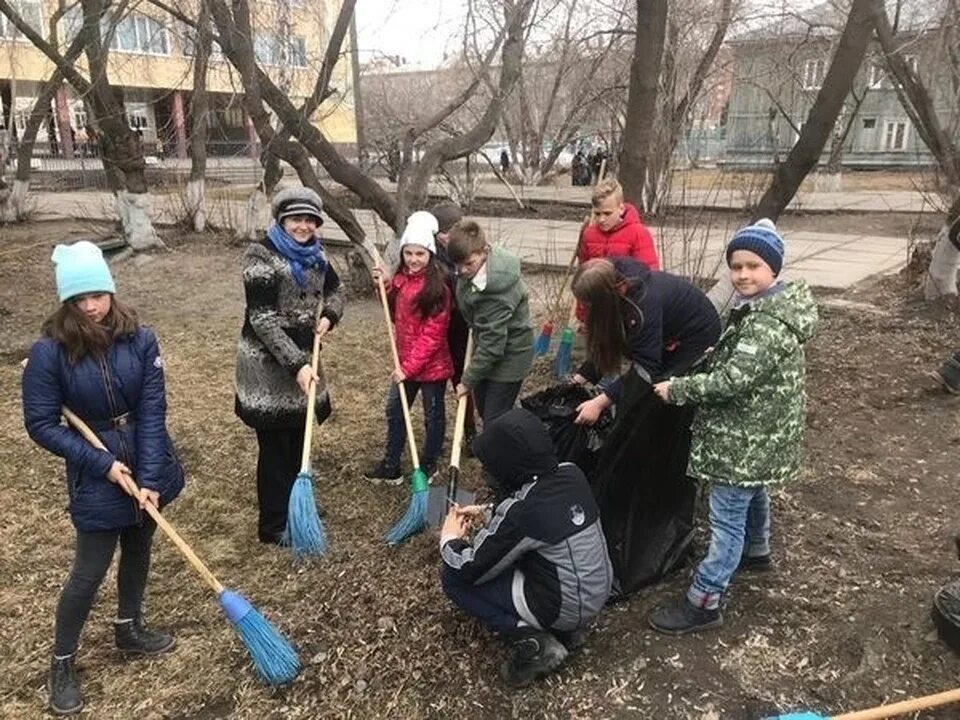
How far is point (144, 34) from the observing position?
46.9 feet

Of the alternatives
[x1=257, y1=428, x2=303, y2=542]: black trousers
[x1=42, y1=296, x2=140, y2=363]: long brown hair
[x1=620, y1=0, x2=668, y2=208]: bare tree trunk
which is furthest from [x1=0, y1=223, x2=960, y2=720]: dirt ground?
[x1=620, y1=0, x2=668, y2=208]: bare tree trunk

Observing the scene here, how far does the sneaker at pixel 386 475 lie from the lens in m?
4.15

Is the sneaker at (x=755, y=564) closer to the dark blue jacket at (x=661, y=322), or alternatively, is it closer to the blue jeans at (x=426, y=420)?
the dark blue jacket at (x=661, y=322)

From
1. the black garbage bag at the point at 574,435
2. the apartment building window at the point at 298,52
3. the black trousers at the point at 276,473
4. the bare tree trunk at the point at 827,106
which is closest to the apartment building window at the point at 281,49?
the apartment building window at the point at 298,52

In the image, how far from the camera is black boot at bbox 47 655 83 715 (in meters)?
2.58

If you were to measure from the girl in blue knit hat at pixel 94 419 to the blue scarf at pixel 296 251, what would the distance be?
2.46ft

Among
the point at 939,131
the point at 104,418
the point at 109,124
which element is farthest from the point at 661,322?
the point at 109,124

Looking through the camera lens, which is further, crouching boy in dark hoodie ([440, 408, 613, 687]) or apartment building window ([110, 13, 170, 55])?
apartment building window ([110, 13, 170, 55])

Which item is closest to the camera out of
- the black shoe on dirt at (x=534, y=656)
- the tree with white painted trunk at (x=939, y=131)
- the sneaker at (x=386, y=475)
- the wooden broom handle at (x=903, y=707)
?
the wooden broom handle at (x=903, y=707)

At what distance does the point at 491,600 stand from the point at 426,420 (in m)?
1.66

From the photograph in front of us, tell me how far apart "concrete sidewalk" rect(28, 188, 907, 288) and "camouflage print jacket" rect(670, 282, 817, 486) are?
4179 mm

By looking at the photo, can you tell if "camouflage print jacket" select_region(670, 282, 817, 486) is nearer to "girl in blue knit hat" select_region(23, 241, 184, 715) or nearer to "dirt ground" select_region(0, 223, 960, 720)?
"dirt ground" select_region(0, 223, 960, 720)

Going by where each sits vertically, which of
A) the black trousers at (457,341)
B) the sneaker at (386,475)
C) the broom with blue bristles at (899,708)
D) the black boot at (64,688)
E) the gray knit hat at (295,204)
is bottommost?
the black boot at (64,688)

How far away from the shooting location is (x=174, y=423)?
5066 mm
